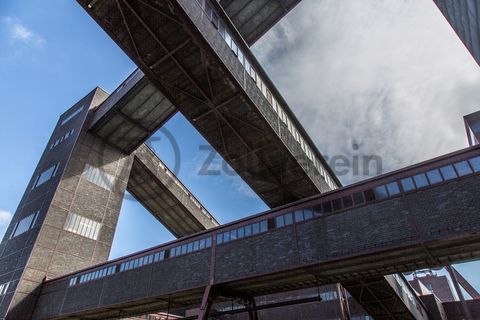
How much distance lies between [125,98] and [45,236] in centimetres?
1229

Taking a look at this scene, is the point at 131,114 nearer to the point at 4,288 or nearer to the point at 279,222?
the point at 4,288

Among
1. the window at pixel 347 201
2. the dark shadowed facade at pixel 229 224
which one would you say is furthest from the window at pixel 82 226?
the window at pixel 347 201

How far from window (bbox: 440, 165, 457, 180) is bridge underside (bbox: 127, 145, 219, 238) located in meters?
26.9

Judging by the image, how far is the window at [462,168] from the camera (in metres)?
10.9

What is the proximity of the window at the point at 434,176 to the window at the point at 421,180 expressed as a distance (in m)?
0.15

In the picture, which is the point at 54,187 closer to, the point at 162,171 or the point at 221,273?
the point at 162,171

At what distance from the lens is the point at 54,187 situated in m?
26.5

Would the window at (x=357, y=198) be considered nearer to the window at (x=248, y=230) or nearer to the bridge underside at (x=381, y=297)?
the window at (x=248, y=230)

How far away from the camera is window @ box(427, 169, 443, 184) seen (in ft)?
37.0

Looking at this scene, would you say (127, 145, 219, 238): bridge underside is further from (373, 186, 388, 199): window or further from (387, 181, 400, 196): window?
(387, 181, 400, 196): window

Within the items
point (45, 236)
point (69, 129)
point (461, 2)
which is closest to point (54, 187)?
point (45, 236)

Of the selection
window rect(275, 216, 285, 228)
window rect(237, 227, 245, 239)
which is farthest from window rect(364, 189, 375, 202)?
window rect(237, 227, 245, 239)

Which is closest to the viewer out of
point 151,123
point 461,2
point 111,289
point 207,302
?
point 461,2

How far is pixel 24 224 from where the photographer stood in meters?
26.7
